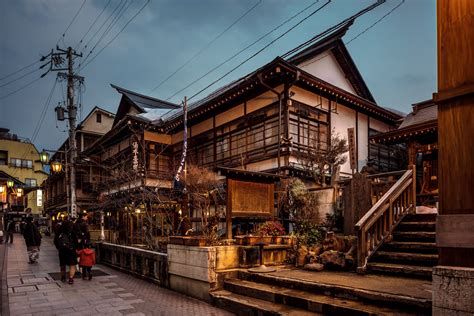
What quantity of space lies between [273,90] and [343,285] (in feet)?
38.2

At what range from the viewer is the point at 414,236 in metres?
9.13

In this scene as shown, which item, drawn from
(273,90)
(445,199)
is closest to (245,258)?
(445,199)

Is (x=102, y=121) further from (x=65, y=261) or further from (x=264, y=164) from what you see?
(x=65, y=261)

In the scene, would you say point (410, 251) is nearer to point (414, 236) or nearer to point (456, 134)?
point (414, 236)

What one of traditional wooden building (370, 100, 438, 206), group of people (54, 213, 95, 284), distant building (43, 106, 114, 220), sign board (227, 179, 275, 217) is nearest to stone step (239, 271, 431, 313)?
sign board (227, 179, 275, 217)

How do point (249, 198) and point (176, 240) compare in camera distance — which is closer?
point (176, 240)

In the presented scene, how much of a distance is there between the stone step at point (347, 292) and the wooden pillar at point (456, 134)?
1.24m

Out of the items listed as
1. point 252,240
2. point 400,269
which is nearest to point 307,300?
point 400,269

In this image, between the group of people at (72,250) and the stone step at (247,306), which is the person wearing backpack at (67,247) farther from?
the stone step at (247,306)

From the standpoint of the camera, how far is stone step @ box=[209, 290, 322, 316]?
6875 mm

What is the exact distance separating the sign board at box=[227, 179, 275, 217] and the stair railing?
3.19 m

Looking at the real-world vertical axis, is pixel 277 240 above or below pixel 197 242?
below

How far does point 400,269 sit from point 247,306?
3.41m

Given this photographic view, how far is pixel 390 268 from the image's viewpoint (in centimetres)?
799
